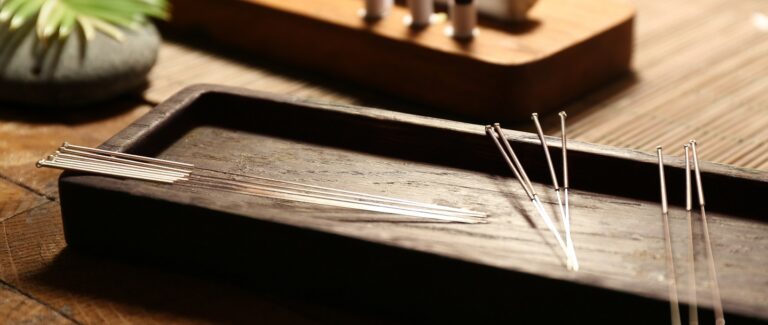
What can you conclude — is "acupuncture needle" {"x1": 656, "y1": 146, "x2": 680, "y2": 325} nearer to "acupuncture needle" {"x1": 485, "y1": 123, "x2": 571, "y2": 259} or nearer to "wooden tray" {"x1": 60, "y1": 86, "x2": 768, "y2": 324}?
"wooden tray" {"x1": 60, "y1": 86, "x2": 768, "y2": 324}

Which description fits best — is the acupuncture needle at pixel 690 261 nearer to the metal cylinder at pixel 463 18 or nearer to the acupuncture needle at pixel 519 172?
the acupuncture needle at pixel 519 172

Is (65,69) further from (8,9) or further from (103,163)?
(103,163)

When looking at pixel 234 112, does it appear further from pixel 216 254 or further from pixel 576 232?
pixel 576 232

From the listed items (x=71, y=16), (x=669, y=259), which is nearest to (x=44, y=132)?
(x=71, y=16)

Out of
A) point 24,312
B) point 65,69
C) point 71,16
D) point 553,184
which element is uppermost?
point 71,16

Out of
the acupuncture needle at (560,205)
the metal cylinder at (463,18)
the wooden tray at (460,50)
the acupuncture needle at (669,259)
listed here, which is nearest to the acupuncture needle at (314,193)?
the acupuncture needle at (560,205)

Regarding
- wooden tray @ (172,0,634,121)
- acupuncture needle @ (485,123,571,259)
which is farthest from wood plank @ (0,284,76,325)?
wooden tray @ (172,0,634,121)
